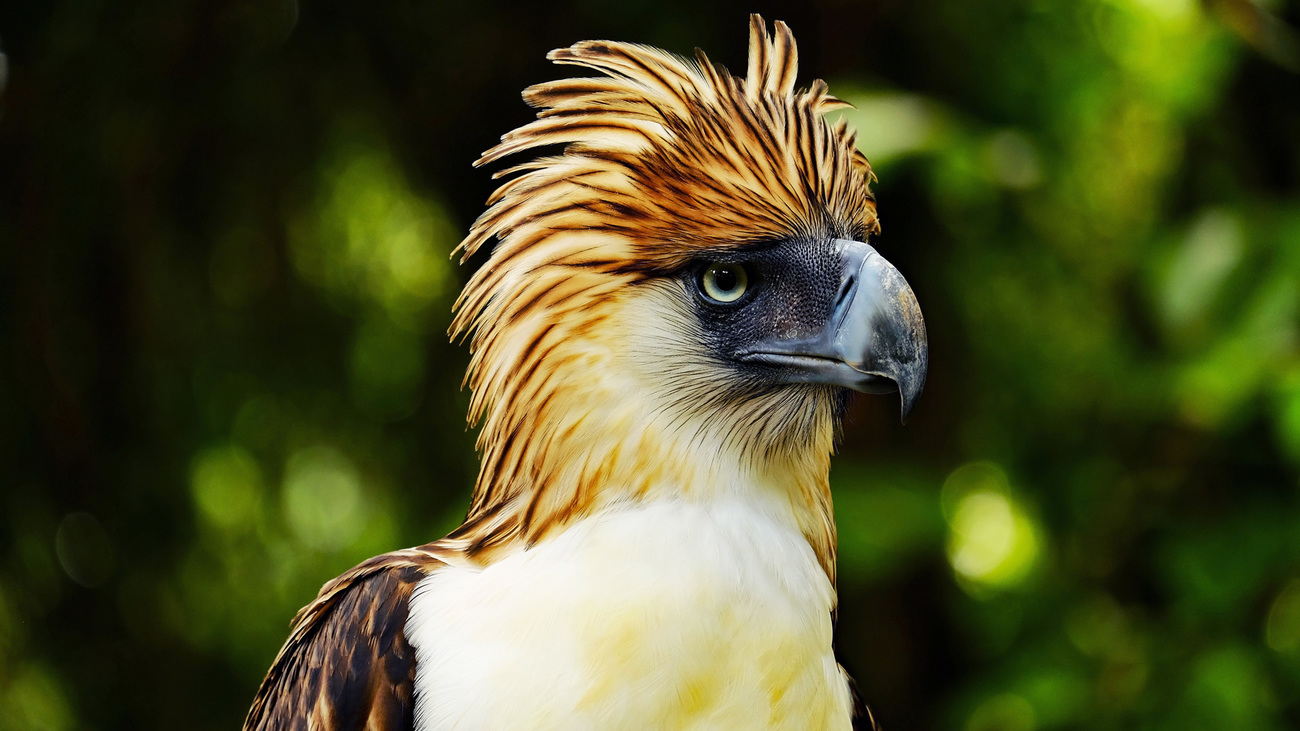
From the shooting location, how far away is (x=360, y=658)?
5.35 feet

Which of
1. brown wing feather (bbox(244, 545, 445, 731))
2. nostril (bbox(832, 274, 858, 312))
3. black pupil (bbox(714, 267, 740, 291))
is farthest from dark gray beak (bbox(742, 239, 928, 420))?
brown wing feather (bbox(244, 545, 445, 731))

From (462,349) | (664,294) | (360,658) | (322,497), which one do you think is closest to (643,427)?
(664,294)

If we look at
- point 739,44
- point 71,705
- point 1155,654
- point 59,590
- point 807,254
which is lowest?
point 1155,654

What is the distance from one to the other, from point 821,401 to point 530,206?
22.7 inches

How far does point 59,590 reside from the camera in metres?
3.54

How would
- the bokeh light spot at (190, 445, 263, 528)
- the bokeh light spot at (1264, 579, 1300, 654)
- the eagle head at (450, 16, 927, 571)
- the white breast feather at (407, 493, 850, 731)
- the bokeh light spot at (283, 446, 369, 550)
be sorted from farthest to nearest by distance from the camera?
the bokeh light spot at (283, 446, 369, 550), the bokeh light spot at (190, 445, 263, 528), the bokeh light spot at (1264, 579, 1300, 654), the eagle head at (450, 16, 927, 571), the white breast feather at (407, 493, 850, 731)

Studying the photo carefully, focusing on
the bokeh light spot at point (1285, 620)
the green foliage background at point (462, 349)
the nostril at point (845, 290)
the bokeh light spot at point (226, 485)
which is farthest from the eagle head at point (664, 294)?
the bokeh light spot at point (226, 485)

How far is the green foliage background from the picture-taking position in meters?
3.24

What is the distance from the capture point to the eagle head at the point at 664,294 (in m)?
1.63

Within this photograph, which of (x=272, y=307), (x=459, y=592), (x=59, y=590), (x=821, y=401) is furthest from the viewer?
(x=272, y=307)

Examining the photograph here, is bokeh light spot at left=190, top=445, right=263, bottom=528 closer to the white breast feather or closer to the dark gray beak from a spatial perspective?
the white breast feather

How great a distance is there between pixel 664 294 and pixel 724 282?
0.33 ft

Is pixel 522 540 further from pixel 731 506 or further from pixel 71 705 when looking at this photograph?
pixel 71 705

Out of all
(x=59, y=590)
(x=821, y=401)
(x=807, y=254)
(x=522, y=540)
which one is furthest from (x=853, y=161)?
(x=59, y=590)
